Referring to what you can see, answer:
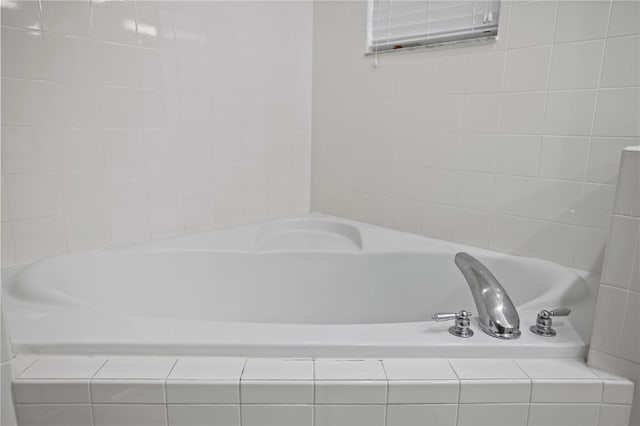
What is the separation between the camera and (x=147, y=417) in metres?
0.81

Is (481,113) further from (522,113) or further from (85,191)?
(85,191)

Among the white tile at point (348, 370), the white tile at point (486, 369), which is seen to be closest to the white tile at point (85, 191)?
the white tile at point (348, 370)

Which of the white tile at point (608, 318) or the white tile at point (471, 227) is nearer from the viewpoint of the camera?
the white tile at point (608, 318)

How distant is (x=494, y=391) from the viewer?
809 mm

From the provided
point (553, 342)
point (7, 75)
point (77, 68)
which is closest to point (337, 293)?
point (553, 342)

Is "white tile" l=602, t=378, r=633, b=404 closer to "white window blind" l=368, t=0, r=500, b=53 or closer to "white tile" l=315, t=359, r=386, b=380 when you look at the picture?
"white tile" l=315, t=359, r=386, b=380

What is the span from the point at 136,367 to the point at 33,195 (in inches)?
32.3

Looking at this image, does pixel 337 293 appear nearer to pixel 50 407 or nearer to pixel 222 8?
pixel 50 407

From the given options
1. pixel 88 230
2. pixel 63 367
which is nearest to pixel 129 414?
pixel 63 367

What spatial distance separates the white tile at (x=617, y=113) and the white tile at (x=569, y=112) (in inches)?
0.9

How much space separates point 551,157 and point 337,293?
0.90 metres

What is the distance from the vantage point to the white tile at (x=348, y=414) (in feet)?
2.66

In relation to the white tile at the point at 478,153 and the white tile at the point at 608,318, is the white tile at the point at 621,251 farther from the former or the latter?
the white tile at the point at 478,153

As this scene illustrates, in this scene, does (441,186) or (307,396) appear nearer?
(307,396)
